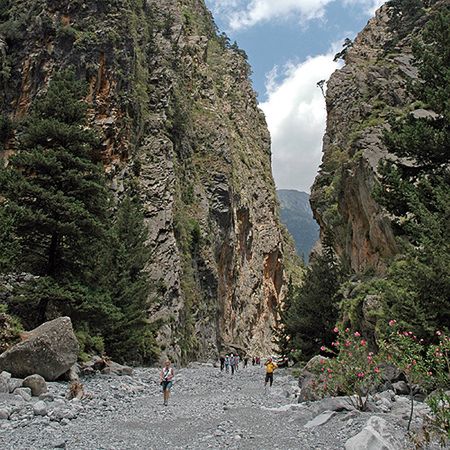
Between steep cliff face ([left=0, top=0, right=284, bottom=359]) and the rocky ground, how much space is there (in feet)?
55.9

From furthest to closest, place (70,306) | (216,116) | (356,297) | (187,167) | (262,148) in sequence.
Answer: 1. (262,148)
2. (216,116)
3. (187,167)
4. (356,297)
5. (70,306)

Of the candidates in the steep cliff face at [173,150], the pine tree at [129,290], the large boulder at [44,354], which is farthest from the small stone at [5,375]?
the steep cliff face at [173,150]

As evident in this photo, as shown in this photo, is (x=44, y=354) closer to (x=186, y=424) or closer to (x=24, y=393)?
(x=24, y=393)

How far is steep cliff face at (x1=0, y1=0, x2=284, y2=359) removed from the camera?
3500 centimetres

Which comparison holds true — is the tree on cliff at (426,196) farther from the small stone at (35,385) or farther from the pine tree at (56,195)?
the pine tree at (56,195)

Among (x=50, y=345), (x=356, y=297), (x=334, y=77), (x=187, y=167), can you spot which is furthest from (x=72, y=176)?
(x=334, y=77)

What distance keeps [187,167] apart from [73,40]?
56.8ft

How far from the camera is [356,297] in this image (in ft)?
62.8

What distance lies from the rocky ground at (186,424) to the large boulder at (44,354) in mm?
631

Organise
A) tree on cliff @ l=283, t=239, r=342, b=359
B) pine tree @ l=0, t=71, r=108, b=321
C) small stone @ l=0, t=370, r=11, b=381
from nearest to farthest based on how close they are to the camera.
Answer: small stone @ l=0, t=370, r=11, b=381
pine tree @ l=0, t=71, r=108, b=321
tree on cliff @ l=283, t=239, r=342, b=359

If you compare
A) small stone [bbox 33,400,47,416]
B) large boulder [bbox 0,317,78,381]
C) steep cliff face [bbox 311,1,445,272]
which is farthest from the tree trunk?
steep cliff face [bbox 311,1,445,272]

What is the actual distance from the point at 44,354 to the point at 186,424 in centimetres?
537

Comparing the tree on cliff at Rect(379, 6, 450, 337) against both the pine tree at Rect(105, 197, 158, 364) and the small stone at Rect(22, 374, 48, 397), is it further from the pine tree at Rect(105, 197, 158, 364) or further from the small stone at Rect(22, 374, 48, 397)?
the pine tree at Rect(105, 197, 158, 364)

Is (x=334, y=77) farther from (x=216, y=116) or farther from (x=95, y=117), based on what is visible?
(x=95, y=117)
